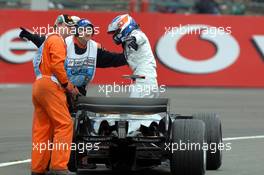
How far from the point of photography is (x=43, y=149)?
31.7ft

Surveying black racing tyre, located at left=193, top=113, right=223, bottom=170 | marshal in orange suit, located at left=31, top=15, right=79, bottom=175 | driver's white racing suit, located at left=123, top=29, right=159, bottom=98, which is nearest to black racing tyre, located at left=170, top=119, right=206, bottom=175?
black racing tyre, located at left=193, top=113, right=223, bottom=170

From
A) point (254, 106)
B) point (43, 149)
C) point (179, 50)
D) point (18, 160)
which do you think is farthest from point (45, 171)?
point (179, 50)

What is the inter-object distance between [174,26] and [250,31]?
178 centimetres

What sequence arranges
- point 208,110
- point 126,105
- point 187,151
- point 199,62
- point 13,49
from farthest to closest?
point 199,62 < point 13,49 < point 208,110 < point 126,105 < point 187,151

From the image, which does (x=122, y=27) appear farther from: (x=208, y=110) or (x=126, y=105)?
(x=208, y=110)

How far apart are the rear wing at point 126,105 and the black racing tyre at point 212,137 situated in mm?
1020

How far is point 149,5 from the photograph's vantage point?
76.5 ft

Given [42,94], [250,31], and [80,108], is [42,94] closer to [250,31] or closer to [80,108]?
[80,108]

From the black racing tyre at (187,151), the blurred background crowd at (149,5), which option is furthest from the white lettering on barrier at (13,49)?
the black racing tyre at (187,151)

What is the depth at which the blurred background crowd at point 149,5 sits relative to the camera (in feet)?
75.7

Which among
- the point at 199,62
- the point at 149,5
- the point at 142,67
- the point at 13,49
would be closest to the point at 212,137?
the point at 142,67

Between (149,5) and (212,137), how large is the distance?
13198 mm

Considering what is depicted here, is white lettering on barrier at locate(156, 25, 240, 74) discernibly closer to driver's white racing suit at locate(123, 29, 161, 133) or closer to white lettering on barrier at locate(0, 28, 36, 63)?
white lettering on barrier at locate(0, 28, 36, 63)

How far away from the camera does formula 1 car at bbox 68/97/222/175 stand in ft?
31.2
